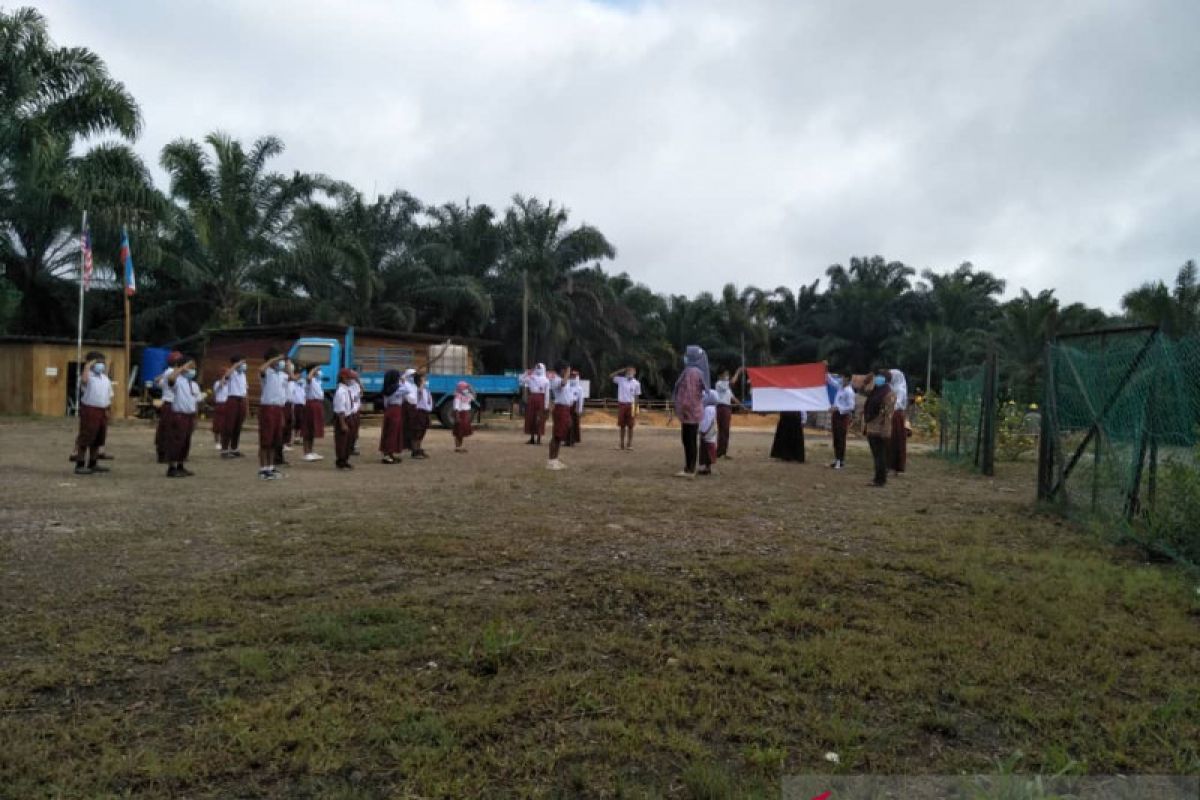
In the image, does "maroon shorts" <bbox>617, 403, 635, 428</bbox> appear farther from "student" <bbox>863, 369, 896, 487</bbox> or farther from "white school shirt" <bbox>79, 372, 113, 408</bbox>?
"white school shirt" <bbox>79, 372, 113, 408</bbox>

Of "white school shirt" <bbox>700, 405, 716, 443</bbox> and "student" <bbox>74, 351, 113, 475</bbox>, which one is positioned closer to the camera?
"student" <bbox>74, 351, 113, 475</bbox>

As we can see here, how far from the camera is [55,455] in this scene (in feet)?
41.0

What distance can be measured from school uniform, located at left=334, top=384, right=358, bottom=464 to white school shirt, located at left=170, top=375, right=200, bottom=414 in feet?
6.12

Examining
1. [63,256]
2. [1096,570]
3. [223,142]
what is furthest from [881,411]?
[63,256]

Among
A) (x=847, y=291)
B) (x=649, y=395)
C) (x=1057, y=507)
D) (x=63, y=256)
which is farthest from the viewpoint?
(x=847, y=291)

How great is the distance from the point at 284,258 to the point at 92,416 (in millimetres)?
18086

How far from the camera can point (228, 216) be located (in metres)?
25.5

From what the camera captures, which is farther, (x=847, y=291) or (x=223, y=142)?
(x=847, y=291)

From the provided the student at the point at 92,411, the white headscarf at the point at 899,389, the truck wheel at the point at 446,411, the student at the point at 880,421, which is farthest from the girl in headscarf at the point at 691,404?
the truck wheel at the point at 446,411

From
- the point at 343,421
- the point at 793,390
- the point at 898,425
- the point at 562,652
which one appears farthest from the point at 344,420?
the point at 562,652

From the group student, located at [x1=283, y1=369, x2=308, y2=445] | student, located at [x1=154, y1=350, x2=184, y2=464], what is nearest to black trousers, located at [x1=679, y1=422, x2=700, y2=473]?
student, located at [x1=283, y1=369, x2=308, y2=445]

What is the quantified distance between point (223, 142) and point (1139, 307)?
29.9 meters

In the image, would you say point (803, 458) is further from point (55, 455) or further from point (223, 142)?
point (223, 142)

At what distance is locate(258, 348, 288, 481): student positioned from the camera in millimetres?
10328
